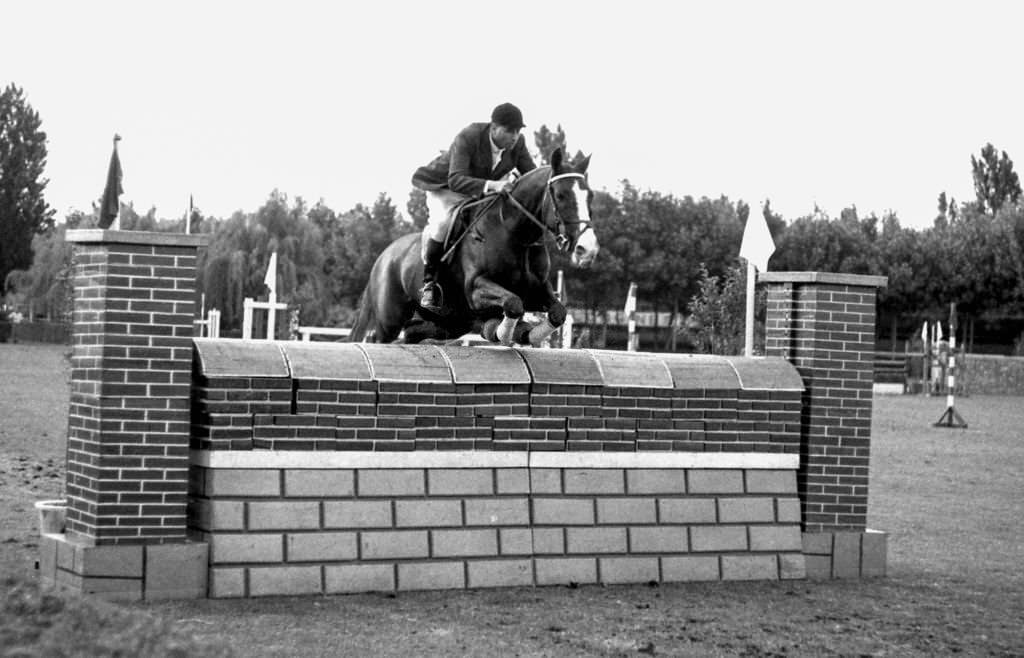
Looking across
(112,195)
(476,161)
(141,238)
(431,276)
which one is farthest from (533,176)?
(112,195)

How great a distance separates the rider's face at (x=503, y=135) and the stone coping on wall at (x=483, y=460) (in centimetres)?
270

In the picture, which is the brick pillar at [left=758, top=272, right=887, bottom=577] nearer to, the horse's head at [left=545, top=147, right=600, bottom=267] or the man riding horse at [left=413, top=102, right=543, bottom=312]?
the horse's head at [left=545, top=147, right=600, bottom=267]

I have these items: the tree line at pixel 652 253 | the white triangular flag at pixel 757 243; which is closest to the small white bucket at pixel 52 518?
the white triangular flag at pixel 757 243

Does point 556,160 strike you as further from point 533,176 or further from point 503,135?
point 503,135

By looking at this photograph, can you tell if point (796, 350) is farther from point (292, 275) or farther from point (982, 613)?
point (292, 275)

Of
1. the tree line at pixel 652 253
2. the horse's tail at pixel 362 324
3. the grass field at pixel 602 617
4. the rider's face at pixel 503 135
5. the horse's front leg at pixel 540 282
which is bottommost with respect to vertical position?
the grass field at pixel 602 617

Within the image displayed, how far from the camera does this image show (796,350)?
1034cm

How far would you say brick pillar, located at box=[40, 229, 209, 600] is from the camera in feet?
26.2

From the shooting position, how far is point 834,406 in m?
10.3

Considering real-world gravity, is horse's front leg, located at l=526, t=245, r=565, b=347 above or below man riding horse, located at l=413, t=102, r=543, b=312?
below

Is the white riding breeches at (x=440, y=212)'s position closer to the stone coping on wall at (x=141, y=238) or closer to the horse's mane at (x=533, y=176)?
the horse's mane at (x=533, y=176)

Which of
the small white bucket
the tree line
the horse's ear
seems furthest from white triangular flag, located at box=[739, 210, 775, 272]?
the tree line

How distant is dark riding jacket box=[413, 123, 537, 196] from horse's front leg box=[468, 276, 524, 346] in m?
0.72

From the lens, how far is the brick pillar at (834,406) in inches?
401
